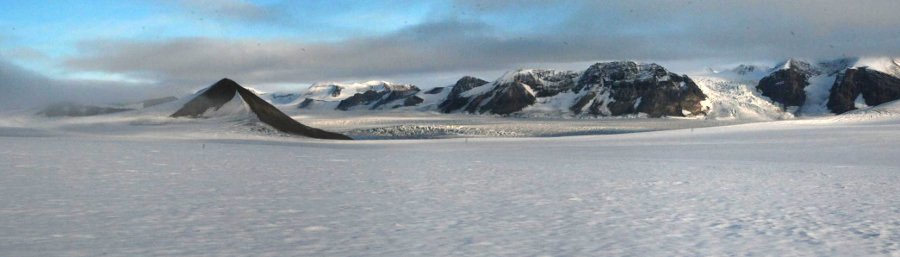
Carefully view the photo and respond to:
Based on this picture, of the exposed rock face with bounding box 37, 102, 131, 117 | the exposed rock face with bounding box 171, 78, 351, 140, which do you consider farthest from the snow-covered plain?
the exposed rock face with bounding box 37, 102, 131, 117

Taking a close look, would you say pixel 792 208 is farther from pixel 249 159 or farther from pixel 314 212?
pixel 249 159

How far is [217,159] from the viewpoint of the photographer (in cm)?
2380

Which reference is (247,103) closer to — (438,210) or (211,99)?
(211,99)

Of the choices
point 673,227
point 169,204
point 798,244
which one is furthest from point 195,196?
point 798,244

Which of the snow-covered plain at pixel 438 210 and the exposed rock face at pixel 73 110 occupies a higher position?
the exposed rock face at pixel 73 110

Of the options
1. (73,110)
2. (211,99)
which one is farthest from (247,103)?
(73,110)

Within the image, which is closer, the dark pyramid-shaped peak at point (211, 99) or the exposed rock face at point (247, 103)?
the exposed rock face at point (247, 103)

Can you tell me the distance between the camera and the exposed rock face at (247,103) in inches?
2264

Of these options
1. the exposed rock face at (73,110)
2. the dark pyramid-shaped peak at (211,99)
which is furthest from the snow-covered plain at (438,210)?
the exposed rock face at (73,110)

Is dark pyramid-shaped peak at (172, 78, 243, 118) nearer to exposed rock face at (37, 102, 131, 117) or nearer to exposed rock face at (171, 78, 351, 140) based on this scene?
exposed rock face at (171, 78, 351, 140)

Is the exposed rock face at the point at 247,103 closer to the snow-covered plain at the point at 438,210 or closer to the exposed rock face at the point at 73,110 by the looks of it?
the exposed rock face at the point at 73,110

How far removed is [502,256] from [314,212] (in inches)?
165

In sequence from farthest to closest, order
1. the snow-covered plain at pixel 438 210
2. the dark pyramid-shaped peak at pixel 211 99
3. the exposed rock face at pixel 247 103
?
the dark pyramid-shaped peak at pixel 211 99 → the exposed rock face at pixel 247 103 → the snow-covered plain at pixel 438 210

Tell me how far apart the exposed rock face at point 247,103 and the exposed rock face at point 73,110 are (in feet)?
21.7
